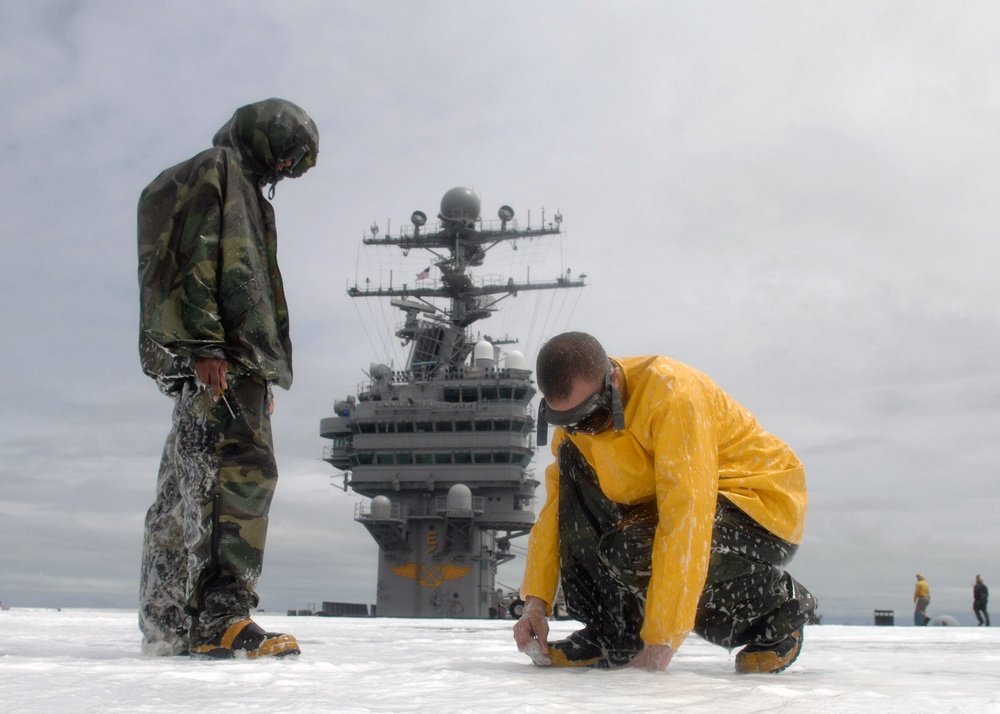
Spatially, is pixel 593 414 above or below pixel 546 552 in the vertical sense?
above

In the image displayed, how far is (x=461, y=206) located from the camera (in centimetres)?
3319

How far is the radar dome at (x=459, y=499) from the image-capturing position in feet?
84.4

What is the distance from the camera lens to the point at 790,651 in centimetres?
213

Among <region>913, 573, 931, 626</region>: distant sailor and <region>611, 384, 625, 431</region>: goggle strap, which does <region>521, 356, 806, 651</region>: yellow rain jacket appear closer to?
<region>611, 384, 625, 431</region>: goggle strap

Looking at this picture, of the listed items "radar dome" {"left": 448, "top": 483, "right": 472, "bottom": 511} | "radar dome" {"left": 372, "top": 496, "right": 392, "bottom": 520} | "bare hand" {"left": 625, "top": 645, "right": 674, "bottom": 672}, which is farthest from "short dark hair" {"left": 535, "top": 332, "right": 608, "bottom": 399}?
"radar dome" {"left": 372, "top": 496, "right": 392, "bottom": 520}

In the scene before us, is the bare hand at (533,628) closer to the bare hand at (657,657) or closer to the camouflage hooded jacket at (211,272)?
the bare hand at (657,657)

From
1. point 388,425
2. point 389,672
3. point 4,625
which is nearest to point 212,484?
point 389,672

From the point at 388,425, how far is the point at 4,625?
24001 mm

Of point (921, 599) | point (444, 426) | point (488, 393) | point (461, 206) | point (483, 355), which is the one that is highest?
point (461, 206)

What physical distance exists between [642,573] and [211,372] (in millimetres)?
1400

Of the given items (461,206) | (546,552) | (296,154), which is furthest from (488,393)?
(546,552)

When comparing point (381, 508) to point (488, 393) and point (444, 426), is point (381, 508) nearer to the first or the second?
point (444, 426)

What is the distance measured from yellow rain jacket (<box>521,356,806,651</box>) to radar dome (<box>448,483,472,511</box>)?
23.7 meters

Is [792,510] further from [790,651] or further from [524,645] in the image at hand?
[524,645]
